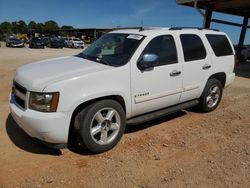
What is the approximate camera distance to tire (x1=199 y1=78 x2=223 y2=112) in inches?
222

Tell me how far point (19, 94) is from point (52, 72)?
0.59 meters

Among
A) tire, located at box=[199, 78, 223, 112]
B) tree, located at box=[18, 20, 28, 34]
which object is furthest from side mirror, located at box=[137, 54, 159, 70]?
tree, located at box=[18, 20, 28, 34]

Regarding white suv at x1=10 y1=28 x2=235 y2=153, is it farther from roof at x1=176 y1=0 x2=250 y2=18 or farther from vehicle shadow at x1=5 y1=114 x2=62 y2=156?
roof at x1=176 y1=0 x2=250 y2=18

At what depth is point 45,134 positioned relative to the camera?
3.38 m

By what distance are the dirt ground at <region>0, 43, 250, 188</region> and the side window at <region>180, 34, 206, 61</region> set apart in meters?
1.37

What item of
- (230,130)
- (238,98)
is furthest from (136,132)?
(238,98)

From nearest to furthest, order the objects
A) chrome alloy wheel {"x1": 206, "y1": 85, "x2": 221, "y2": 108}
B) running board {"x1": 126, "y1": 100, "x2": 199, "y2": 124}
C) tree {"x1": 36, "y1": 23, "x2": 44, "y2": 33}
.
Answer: running board {"x1": 126, "y1": 100, "x2": 199, "y2": 124} → chrome alloy wheel {"x1": 206, "y1": 85, "x2": 221, "y2": 108} → tree {"x1": 36, "y1": 23, "x2": 44, "y2": 33}

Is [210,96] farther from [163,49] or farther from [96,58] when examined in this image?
[96,58]

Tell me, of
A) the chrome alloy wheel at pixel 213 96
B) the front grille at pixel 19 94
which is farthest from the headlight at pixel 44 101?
the chrome alloy wheel at pixel 213 96

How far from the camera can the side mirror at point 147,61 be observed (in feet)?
13.2

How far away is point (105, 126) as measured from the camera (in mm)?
3896

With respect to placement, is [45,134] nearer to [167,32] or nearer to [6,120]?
[6,120]

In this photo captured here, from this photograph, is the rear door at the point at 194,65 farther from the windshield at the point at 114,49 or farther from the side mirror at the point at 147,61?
the windshield at the point at 114,49

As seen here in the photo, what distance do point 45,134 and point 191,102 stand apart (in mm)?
3172
